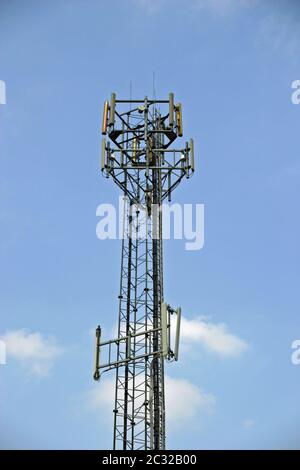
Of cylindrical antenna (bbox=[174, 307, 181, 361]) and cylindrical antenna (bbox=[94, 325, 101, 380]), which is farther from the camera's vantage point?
cylindrical antenna (bbox=[94, 325, 101, 380])

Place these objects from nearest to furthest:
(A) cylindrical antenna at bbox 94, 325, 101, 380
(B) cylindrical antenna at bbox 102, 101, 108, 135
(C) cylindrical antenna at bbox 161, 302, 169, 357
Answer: (C) cylindrical antenna at bbox 161, 302, 169, 357 → (A) cylindrical antenna at bbox 94, 325, 101, 380 → (B) cylindrical antenna at bbox 102, 101, 108, 135

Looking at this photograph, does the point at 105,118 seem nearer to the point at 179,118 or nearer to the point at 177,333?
the point at 179,118

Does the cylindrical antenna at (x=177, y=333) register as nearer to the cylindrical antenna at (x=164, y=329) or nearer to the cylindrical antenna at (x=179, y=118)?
the cylindrical antenna at (x=164, y=329)

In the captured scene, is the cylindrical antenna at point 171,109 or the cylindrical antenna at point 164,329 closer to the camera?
the cylindrical antenna at point 164,329

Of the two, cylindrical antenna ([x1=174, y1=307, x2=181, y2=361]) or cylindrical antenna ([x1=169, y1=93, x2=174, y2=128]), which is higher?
cylindrical antenna ([x1=169, y1=93, x2=174, y2=128])

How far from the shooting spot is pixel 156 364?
99.7 feet

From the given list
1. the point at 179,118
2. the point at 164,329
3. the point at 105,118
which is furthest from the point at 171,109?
the point at 164,329

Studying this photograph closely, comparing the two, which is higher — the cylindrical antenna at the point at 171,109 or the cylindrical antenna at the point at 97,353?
the cylindrical antenna at the point at 171,109

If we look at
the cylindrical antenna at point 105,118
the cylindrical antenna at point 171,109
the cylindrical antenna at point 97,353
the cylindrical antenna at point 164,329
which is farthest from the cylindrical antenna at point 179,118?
the cylindrical antenna at point 97,353

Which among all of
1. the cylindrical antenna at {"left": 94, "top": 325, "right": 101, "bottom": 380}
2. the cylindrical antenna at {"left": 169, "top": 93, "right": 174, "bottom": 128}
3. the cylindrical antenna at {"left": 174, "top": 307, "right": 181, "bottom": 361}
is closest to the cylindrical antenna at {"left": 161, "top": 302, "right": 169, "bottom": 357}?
the cylindrical antenna at {"left": 174, "top": 307, "right": 181, "bottom": 361}

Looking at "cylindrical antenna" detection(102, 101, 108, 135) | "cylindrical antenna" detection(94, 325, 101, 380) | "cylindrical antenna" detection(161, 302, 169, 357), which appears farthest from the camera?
"cylindrical antenna" detection(102, 101, 108, 135)

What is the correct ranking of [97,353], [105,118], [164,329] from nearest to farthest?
1. [164,329]
2. [97,353]
3. [105,118]

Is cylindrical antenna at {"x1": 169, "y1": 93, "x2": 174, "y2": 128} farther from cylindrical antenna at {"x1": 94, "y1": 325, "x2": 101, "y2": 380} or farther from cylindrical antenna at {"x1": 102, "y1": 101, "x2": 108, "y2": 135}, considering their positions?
cylindrical antenna at {"x1": 94, "y1": 325, "x2": 101, "y2": 380}
